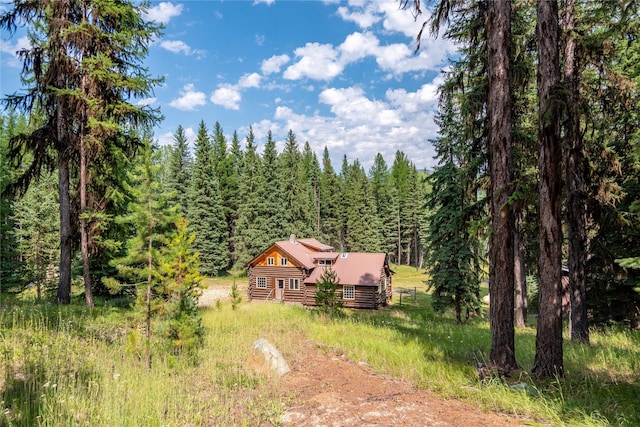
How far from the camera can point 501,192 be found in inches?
261

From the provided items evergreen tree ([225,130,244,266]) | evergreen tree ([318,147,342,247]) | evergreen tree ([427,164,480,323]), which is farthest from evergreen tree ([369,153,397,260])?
evergreen tree ([427,164,480,323])

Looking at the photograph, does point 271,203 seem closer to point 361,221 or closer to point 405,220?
point 361,221

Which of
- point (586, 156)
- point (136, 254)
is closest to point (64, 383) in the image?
point (136, 254)

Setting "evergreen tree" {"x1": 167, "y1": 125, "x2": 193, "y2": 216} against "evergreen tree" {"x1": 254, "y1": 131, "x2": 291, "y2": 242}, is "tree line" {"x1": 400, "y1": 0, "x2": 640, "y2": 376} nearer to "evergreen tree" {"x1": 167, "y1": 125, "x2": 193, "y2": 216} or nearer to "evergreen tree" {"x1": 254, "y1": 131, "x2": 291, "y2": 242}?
"evergreen tree" {"x1": 254, "y1": 131, "x2": 291, "y2": 242}

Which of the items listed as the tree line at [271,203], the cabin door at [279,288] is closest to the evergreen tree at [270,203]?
the tree line at [271,203]

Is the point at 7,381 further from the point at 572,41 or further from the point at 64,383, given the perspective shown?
the point at 572,41

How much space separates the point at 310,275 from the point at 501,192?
81.8 feet

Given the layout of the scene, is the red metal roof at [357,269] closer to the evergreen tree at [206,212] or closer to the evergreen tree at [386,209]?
the evergreen tree at [206,212]

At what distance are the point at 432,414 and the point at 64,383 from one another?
537 cm

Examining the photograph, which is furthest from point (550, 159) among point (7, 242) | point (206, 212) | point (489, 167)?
point (206, 212)

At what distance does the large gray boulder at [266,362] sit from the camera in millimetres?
7039

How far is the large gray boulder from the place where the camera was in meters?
7.04

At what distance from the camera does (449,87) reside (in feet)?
34.3

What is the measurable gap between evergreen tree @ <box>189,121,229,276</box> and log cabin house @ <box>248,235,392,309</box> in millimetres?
12451
